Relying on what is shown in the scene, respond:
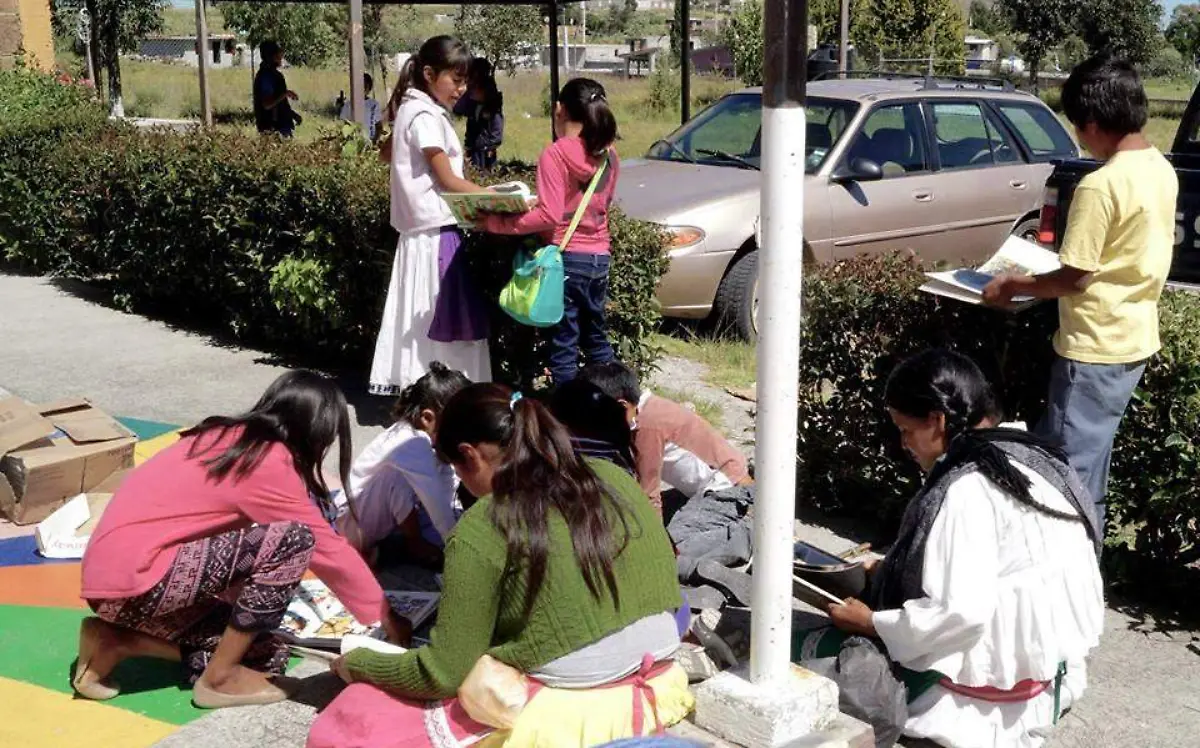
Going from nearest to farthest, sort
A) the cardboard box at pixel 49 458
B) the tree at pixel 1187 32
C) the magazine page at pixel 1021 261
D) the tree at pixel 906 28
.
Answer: the magazine page at pixel 1021 261, the cardboard box at pixel 49 458, the tree at pixel 906 28, the tree at pixel 1187 32

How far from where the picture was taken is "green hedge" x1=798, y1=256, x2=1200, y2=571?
4.42 m

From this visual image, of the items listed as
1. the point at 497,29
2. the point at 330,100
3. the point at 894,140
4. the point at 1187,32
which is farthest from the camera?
the point at 1187,32

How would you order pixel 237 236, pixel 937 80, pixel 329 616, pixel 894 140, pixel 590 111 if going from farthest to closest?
pixel 937 80 < pixel 894 140 < pixel 237 236 < pixel 590 111 < pixel 329 616

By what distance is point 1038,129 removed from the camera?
10.2 meters

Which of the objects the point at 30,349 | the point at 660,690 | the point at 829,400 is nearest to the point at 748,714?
the point at 660,690

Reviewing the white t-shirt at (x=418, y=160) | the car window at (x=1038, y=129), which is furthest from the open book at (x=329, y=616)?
the car window at (x=1038, y=129)

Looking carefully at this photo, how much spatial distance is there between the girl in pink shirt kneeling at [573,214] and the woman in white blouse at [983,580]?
2361 millimetres

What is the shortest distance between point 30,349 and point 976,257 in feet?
21.6

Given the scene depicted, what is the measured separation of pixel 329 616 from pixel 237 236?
14.3ft

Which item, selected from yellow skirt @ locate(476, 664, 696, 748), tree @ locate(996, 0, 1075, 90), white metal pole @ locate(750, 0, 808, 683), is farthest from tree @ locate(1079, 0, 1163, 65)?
yellow skirt @ locate(476, 664, 696, 748)

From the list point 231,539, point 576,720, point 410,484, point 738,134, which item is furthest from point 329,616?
point 738,134

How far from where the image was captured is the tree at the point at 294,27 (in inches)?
2056

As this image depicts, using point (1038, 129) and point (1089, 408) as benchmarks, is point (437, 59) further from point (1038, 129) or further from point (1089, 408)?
point (1038, 129)

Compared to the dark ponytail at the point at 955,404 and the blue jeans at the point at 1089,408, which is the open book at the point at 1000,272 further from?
the dark ponytail at the point at 955,404
